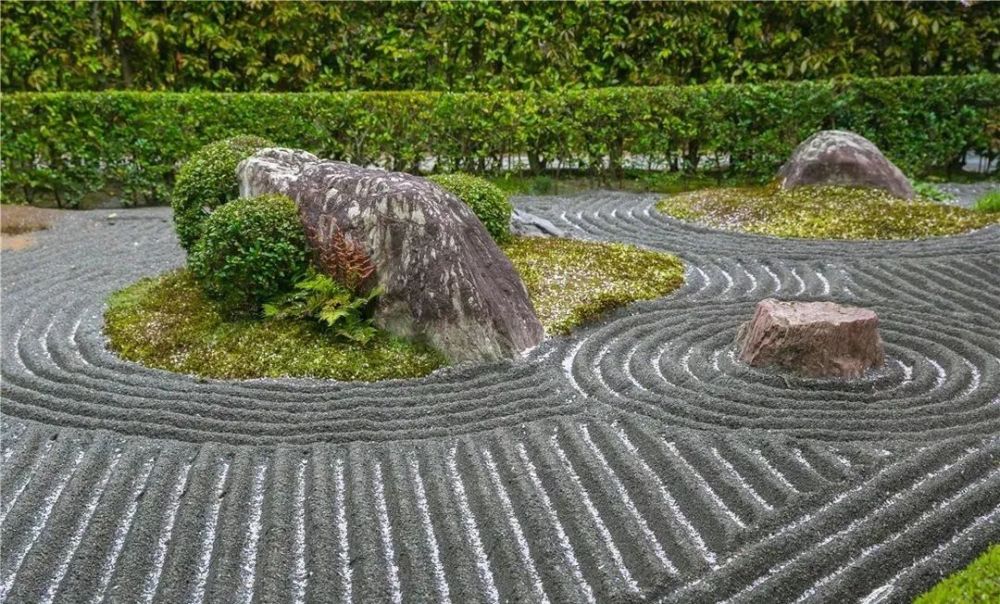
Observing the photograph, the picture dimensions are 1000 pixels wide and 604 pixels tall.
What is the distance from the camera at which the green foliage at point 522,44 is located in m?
13.4

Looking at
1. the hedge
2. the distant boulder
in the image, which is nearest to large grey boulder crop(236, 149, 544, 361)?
the distant boulder

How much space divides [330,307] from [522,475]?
2.27 meters

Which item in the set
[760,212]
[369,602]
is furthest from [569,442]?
[760,212]

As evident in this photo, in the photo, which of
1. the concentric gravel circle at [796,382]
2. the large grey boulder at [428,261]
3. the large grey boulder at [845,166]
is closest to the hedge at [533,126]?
the large grey boulder at [845,166]

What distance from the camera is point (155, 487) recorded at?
4180 mm

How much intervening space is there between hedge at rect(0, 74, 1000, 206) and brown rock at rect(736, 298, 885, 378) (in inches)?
316

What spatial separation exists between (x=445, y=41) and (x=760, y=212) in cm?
675

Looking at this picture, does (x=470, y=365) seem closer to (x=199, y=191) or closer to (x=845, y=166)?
(x=199, y=191)

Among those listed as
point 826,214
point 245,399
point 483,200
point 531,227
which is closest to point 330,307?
point 245,399

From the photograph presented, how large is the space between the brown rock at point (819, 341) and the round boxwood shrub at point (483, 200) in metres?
3.35

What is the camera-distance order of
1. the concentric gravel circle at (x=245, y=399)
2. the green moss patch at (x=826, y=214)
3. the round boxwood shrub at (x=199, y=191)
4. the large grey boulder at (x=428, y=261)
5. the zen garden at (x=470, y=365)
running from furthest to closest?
the green moss patch at (x=826, y=214) < the round boxwood shrub at (x=199, y=191) < the large grey boulder at (x=428, y=261) < the concentric gravel circle at (x=245, y=399) < the zen garden at (x=470, y=365)

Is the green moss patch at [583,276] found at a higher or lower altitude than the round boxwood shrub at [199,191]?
lower

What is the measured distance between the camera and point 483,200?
8.10 metres

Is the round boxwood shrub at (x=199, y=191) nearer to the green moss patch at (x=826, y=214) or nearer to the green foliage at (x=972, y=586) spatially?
the green moss patch at (x=826, y=214)
